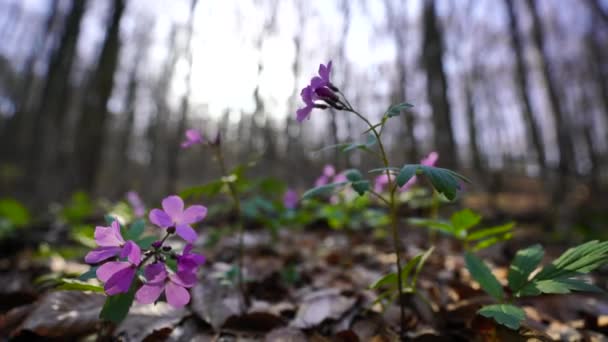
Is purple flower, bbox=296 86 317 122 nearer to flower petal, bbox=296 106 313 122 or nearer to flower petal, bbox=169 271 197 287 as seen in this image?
flower petal, bbox=296 106 313 122

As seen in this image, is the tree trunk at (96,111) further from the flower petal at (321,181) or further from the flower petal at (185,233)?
the flower petal at (185,233)

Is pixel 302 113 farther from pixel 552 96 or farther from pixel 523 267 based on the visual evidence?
pixel 552 96

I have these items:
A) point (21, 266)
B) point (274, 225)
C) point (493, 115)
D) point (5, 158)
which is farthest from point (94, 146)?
point (493, 115)

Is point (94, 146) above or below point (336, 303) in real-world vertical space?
above

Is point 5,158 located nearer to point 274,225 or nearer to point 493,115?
point 274,225


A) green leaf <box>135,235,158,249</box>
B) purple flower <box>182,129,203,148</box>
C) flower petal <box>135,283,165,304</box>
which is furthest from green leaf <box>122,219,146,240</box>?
purple flower <box>182,129,203,148</box>

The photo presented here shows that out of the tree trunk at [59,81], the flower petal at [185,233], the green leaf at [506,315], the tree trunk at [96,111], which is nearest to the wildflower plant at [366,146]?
the green leaf at [506,315]

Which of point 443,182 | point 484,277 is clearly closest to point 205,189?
point 443,182
